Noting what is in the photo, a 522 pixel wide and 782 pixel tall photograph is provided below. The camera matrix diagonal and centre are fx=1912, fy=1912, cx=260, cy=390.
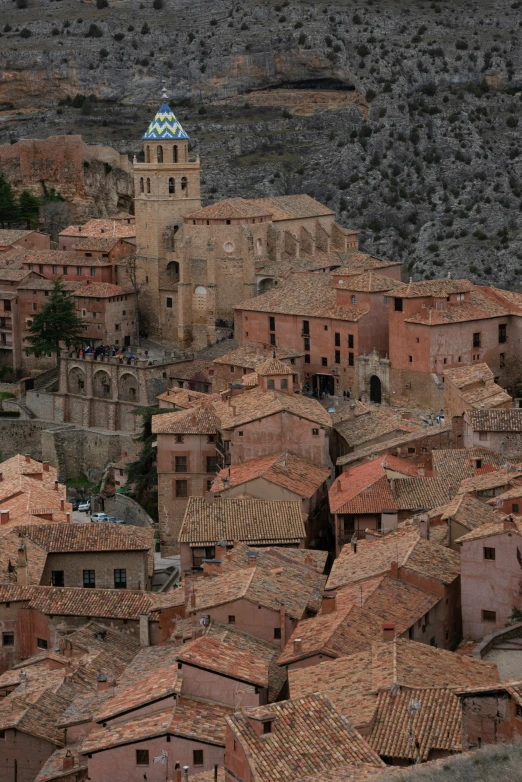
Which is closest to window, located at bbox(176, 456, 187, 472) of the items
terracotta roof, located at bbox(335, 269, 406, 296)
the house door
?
the house door

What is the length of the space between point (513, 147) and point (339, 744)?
67037 millimetres

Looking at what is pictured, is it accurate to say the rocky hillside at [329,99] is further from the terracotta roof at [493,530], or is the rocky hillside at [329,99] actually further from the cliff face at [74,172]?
the terracotta roof at [493,530]

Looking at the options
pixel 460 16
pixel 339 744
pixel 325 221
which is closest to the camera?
pixel 339 744

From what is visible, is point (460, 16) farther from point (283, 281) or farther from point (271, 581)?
point (271, 581)

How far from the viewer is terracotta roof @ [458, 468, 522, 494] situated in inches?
1556

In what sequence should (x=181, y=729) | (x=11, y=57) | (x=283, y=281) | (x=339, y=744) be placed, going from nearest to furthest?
(x=339, y=744)
(x=181, y=729)
(x=283, y=281)
(x=11, y=57)

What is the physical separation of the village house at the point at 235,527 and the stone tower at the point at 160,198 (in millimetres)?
26343

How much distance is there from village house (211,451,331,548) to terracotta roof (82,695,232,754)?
14704mm

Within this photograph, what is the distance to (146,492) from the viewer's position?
55031 mm

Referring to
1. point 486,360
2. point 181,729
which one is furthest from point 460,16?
point 181,729

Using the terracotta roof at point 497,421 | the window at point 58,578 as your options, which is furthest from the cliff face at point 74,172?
the window at point 58,578

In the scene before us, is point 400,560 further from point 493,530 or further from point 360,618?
point 360,618

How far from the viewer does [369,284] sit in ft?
194

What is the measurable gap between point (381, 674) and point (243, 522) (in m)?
Result: 12.7
